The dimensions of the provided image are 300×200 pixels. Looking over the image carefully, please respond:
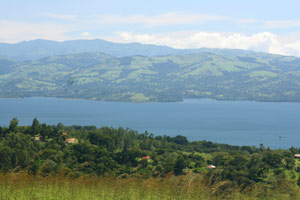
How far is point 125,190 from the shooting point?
27.6 feet

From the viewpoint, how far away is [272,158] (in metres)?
50.5

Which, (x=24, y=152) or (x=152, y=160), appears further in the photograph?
(x=152, y=160)

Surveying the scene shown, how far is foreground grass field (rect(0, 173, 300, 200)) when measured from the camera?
26.6ft

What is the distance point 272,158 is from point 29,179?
157 feet

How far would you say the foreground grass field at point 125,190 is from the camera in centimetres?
810

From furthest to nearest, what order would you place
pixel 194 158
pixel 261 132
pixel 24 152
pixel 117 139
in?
pixel 261 132 → pixel 117 139 → pixel 194 158 → pixel 24 152

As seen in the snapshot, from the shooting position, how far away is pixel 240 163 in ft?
150

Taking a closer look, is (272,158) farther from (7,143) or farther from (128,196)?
(128,196)

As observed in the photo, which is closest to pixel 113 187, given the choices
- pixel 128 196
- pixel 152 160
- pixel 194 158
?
pixel 128 196

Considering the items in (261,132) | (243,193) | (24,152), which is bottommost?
(261,132)

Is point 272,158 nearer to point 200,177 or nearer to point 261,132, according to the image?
point 200,177

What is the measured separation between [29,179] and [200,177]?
4.68 meters

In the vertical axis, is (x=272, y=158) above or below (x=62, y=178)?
below

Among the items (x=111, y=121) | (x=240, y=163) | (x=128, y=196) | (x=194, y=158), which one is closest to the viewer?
(x=128, y=196)
